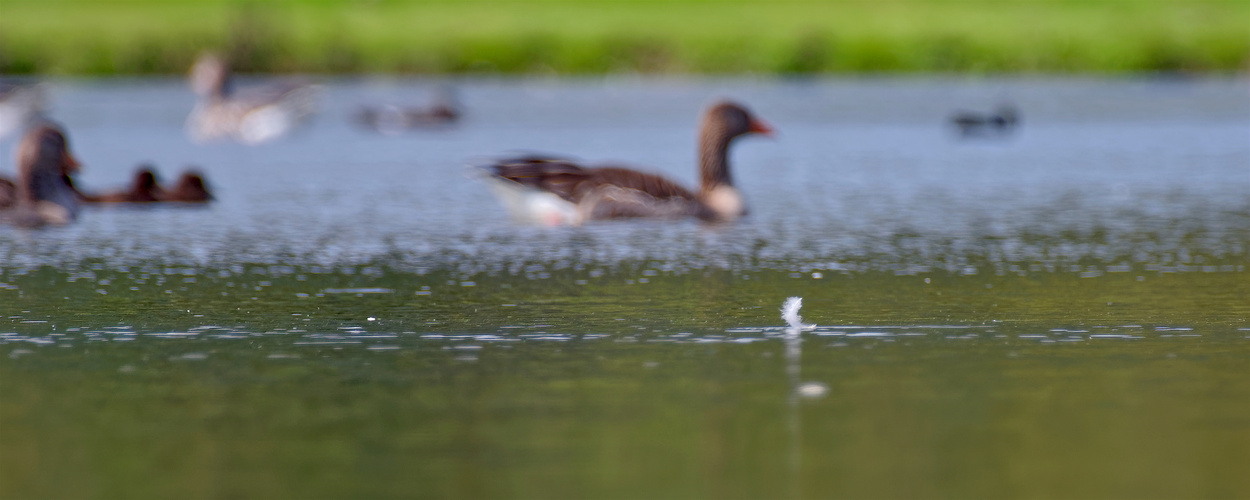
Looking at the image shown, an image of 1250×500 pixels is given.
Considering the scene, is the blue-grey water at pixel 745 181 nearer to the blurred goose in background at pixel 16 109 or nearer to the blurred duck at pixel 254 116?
the blurred duck at pixel 254 116

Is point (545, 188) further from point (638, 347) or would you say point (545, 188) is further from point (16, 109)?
point (16, 109)

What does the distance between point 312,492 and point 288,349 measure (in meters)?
3.23

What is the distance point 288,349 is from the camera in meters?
8.92

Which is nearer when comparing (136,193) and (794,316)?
(794,316)

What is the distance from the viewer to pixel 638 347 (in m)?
8.89

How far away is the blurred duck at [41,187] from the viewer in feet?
55.4

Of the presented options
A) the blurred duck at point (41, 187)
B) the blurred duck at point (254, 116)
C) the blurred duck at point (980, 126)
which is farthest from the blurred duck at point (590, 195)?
the blurred duck at point (980, 126)

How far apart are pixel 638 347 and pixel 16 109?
27726 mm

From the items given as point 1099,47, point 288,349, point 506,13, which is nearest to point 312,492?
point 288,349

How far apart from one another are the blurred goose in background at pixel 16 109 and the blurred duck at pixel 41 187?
55.0 feet

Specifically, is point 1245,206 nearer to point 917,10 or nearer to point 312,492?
point 312,492

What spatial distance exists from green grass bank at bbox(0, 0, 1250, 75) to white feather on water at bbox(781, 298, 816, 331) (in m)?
52.6

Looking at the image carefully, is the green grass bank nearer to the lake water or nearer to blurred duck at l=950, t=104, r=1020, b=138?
blurred duck at l=950, t=104, r=1020, b=138

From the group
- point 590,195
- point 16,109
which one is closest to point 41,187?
point 590,195
